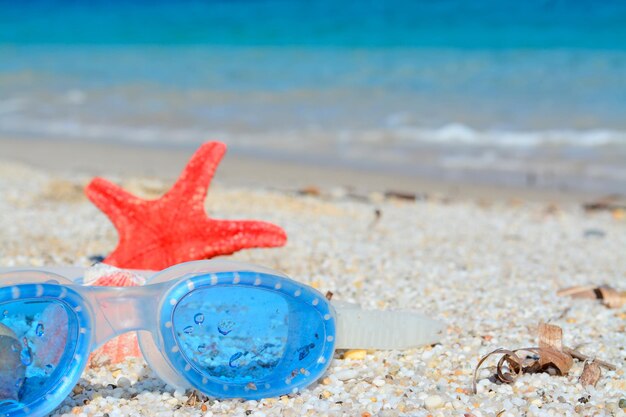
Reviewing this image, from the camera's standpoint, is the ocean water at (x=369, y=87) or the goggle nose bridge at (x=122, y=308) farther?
the ocean water at (x=369, y=87)

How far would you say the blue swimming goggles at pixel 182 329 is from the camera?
188 centimetres

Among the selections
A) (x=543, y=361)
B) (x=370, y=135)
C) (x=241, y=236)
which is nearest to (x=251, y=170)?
(x=370, y=135)

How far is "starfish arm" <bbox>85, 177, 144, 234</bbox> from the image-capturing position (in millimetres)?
3074

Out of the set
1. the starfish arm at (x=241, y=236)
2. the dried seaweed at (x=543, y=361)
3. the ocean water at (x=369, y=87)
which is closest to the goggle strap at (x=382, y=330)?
the dried seaweed at (x=543, y=361)

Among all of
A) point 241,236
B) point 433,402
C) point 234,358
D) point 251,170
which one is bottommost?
point 433,402

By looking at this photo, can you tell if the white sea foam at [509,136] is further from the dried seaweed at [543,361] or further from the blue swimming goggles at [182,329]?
the blue swimming goggles at [182,329]

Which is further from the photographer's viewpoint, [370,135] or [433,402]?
[370,135]

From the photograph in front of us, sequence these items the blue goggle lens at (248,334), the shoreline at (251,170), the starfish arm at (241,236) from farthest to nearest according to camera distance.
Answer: the shoreline at (251,170) < the starfish arm at (241,236) < the blue goggle lens at (248,334)

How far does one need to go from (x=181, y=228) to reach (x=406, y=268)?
3.97ft

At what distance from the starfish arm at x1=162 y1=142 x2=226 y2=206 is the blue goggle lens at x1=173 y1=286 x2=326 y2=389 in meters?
1.02

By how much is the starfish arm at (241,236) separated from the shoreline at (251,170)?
365 centimetres

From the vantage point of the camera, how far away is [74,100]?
13.0 meters

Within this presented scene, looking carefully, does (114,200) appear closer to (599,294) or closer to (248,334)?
(248,334)

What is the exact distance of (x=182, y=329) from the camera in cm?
200
